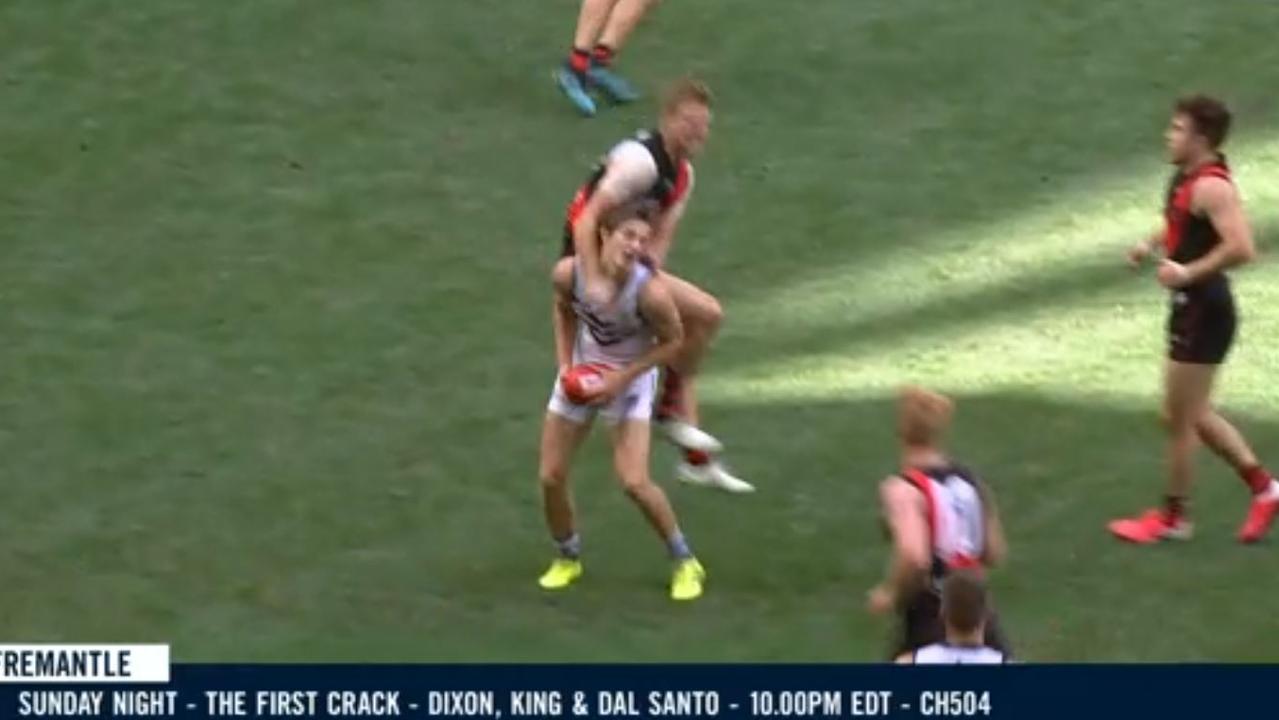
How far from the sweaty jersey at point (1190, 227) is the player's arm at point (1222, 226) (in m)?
0.03

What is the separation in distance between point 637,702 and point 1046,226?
5873 mm

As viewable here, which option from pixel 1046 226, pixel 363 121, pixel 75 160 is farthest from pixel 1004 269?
pixel 75 160

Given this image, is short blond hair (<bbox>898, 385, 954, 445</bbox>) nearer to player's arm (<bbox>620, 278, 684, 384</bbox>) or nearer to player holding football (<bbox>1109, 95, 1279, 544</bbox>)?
player's arm (<bbox>620, 278, 684, 384</bbox>)

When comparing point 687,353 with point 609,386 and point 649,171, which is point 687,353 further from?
point 609,386

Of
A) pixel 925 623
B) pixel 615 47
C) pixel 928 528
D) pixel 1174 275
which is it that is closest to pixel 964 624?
pixel 925 623

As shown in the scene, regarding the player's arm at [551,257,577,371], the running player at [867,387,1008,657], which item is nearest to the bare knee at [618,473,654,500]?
the player's arm at [551,257,577,371]

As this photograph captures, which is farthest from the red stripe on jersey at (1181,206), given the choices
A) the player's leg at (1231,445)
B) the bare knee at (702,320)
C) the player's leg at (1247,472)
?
the bare knee at (702,320)

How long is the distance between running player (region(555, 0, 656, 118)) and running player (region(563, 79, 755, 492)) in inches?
169

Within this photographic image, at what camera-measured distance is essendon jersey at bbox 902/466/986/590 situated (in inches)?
331

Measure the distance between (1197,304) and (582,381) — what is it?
2366 mm

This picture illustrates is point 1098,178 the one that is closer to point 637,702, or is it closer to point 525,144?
point 525,144

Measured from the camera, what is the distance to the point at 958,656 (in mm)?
7977

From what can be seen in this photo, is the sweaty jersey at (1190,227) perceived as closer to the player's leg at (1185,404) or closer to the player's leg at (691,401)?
the player's leg at (1185,404)

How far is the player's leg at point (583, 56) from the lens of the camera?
1537 cm
